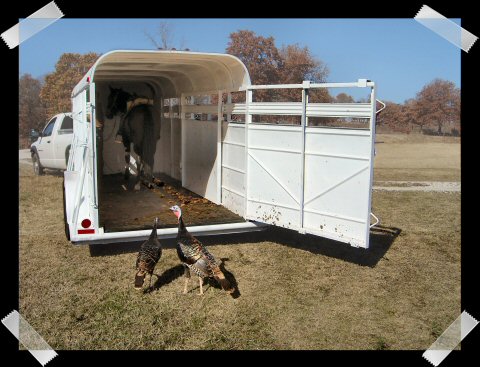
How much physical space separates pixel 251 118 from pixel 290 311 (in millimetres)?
3512

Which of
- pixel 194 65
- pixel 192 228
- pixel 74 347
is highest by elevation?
pixel 194 65

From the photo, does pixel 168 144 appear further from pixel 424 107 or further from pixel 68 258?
pixel 424 107

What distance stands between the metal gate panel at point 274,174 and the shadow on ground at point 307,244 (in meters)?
0.86

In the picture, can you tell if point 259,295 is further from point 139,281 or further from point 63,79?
point 63,79

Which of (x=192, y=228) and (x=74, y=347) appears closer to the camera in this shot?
(x=74, y=347)

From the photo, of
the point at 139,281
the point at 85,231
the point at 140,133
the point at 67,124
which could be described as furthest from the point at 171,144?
the point at 139,281

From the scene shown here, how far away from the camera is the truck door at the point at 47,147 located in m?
16.0

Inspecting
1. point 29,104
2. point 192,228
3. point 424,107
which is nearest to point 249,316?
point 192,228

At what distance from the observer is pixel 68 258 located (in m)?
7.48

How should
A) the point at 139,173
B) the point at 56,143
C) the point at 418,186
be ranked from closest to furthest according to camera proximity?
1. the point at 139,173
2. the point at 56,143
3. the point at 418,186

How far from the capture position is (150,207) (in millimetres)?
9367

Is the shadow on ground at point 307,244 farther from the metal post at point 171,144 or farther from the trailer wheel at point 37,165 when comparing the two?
the trailer wheel at point 37,165

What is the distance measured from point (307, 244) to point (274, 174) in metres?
1.62

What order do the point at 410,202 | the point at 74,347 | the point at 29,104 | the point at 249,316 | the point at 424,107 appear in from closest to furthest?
the point at 74,347, the point at 249,316, the point at 410,202, the point at 29,104, the point at 424,107
